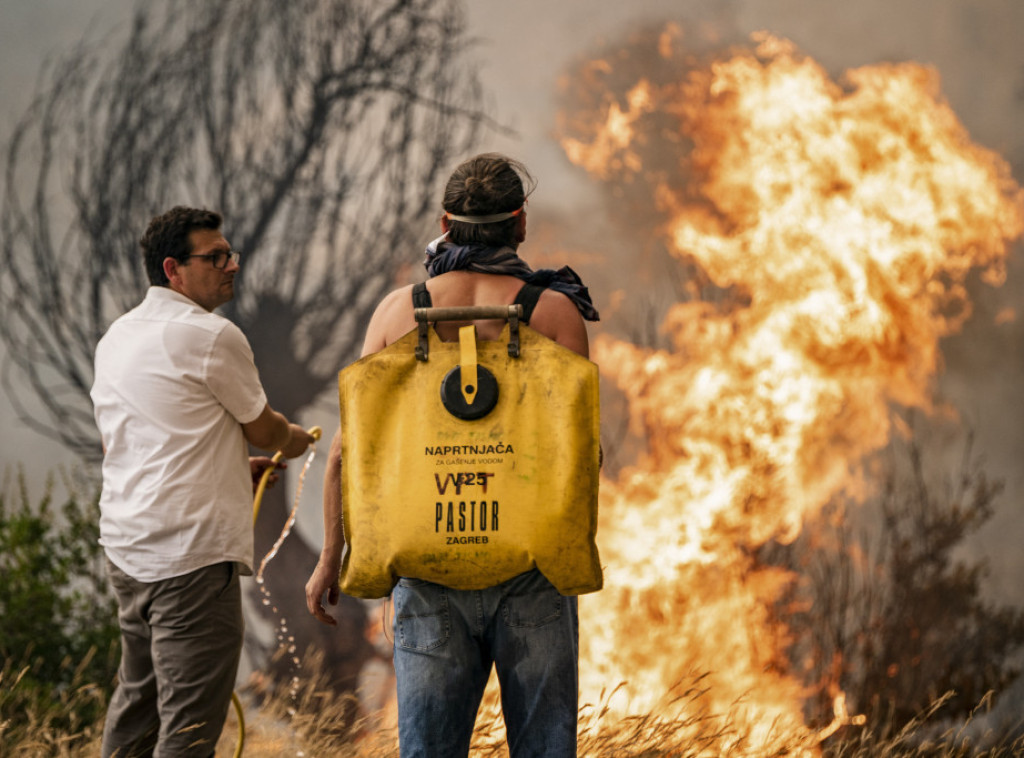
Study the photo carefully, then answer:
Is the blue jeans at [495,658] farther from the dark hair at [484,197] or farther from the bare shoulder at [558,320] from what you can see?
the dark hair at [484,197]

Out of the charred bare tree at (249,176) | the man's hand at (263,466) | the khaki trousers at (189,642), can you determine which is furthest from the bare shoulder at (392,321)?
the charred bare tree at (249,176)

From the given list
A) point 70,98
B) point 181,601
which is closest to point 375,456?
point 181,601

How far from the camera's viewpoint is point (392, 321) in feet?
6.70

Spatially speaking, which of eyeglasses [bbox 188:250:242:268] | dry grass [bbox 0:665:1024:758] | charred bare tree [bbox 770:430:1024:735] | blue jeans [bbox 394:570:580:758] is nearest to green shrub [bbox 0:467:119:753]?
dry grass [bbox 0:665:1024:758]

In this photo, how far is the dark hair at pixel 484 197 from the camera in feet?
6.62

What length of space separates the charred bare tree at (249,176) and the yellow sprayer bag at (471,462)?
Answer: 12.5 ft

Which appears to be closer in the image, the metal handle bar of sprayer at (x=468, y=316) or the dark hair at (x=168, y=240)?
the metal handle bar of sprayer at (x=468, y=316)

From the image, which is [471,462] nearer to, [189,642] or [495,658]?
[495,658]

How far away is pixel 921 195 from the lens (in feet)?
15.3

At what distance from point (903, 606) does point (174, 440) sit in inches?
138

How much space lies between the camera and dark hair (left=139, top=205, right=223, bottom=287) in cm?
289

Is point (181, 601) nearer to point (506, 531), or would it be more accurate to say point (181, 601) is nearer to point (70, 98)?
point (506, 531)

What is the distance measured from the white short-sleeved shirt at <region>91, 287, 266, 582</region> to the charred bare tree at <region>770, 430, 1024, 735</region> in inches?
118

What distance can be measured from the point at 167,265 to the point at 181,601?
93 centimetres
